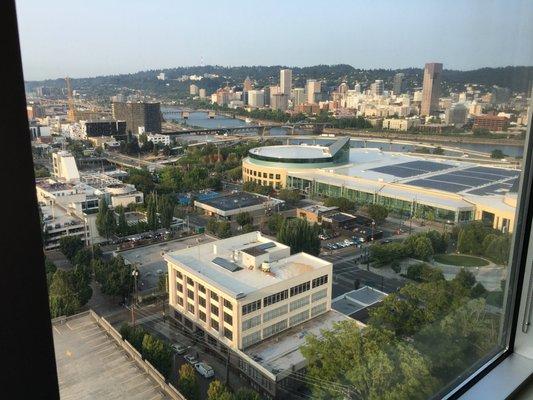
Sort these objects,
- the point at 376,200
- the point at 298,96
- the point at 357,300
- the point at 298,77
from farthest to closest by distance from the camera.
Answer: the point at 376,200 → the point at 298,96 → the point at 298,77 → the point at 357,300

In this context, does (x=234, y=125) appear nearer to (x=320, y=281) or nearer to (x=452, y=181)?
(x=452, y=181)

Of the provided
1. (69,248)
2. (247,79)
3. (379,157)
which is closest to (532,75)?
(69,248)

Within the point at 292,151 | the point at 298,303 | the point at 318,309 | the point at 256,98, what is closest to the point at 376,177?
the point at 292,151

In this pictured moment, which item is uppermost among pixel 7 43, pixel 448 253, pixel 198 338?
pixel 7 43

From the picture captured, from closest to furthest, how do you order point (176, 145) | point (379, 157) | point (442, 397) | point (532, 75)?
1. point (442, 397)
2. point (532, 75)
3. point (176, 145)
4. point (379, 157)

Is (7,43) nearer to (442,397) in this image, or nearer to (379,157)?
(442,397)

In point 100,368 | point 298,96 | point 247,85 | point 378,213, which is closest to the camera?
point 100,368
